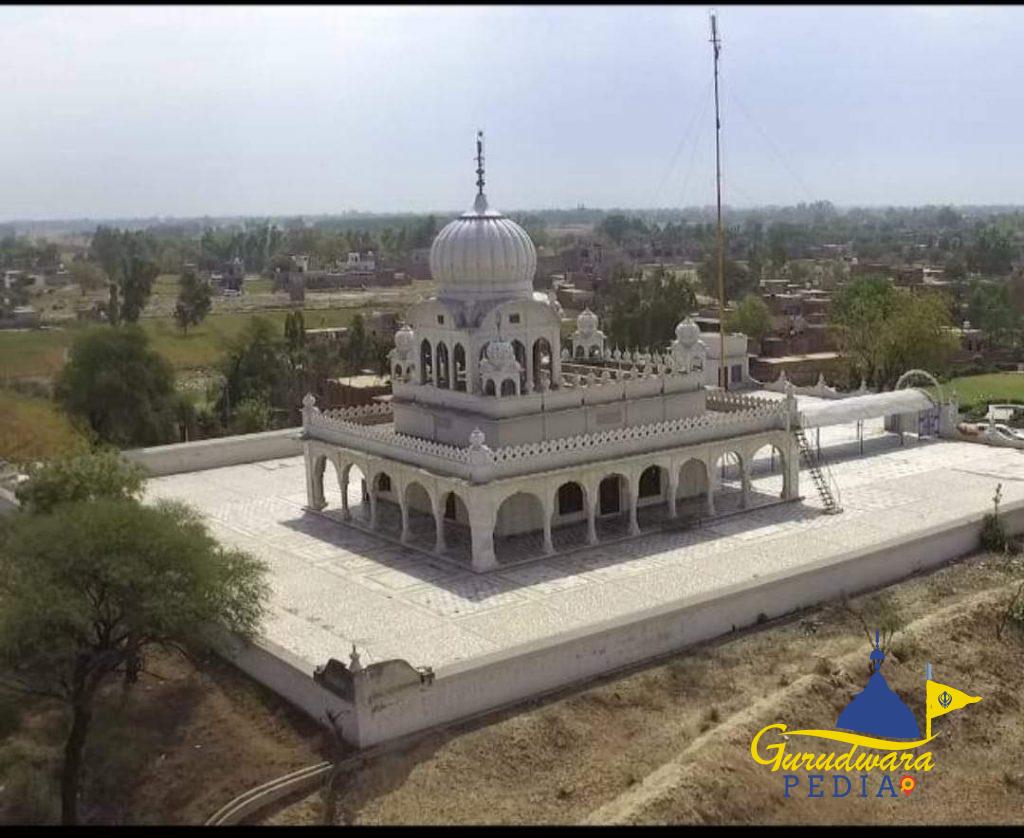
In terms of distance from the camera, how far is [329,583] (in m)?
23.4

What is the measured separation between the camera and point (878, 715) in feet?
58.5

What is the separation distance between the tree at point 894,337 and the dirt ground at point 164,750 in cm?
3359

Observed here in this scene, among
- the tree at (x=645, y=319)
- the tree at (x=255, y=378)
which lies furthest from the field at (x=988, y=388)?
the tree at (x=255, y=378)

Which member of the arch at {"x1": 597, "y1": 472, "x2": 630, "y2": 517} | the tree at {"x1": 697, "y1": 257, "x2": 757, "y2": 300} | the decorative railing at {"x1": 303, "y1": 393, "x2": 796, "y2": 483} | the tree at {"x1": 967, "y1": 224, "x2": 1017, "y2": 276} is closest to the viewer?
the decorative railing at {"x1": 303, "y1": 393, "x2": 796, "y2": 483}

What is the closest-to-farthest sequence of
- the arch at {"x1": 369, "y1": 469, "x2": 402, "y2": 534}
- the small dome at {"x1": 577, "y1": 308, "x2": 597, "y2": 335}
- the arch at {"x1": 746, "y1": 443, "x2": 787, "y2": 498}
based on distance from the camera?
the arch at {"x1": 369, "y1": 469, "x2": 402, "y2": 534} < the arch at {"x1": 746, "y1": 443, "x2": 787, "y2": 498} < the small dome at {"x1": 577, "y1": 308, "x2": 597, "y2": 335}

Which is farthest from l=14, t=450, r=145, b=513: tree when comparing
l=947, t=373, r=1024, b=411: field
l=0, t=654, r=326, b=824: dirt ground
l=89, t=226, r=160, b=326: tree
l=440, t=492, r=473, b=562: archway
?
l=89, t=226, r=160, b=326: tree

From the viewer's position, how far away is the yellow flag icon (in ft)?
61.0

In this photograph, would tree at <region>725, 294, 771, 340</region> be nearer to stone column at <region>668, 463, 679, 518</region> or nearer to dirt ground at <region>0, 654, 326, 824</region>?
stone column at <region>668, 463, 679, 518</region>

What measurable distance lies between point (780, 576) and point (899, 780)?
5.31 meters

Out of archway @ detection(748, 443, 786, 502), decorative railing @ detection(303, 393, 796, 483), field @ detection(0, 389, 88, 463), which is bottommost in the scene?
archway @ detection(748, 443, 786, 502)

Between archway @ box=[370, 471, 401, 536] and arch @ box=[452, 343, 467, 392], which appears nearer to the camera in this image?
archway @ box=[370, 471, 401, 536]

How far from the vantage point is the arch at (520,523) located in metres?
25.4

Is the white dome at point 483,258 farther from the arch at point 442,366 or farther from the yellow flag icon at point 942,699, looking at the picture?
the yellow flag icon at point 942,699

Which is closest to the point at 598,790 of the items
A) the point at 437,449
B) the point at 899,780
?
the point at 899,780
